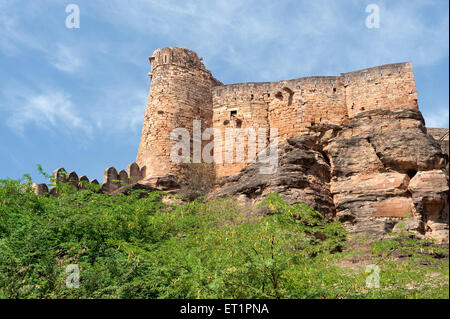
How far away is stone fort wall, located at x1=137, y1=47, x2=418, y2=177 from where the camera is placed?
23234 millimetres

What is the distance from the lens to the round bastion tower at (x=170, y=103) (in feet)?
76.3

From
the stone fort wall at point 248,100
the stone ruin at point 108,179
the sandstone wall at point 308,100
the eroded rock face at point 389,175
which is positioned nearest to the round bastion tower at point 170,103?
the stone fort wall at point 248,100

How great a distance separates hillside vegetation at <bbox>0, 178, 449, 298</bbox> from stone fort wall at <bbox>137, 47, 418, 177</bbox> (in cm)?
881

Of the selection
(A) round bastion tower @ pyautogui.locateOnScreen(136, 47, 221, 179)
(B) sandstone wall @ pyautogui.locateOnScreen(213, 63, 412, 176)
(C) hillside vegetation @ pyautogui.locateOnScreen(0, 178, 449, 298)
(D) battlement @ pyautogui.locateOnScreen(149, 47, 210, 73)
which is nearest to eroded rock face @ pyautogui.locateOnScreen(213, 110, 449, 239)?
(B) sandstone wall @ pyautogui.locateOnScreen(213, 63, 412, 176)

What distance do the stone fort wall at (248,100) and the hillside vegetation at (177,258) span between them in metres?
8.81

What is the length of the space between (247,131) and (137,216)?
1105 centimetres

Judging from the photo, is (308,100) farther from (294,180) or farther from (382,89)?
(294,180)

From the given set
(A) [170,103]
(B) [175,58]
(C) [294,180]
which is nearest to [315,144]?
(C) [294,180]

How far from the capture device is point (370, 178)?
2008cm

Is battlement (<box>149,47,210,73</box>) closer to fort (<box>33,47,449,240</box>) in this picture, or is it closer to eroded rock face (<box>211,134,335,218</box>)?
fort (<box>33,47,449,240</box>)

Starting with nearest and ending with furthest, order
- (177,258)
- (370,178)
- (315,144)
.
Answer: (177,258) < (370,178) < (315,144)

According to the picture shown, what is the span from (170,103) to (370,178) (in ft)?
30.0
